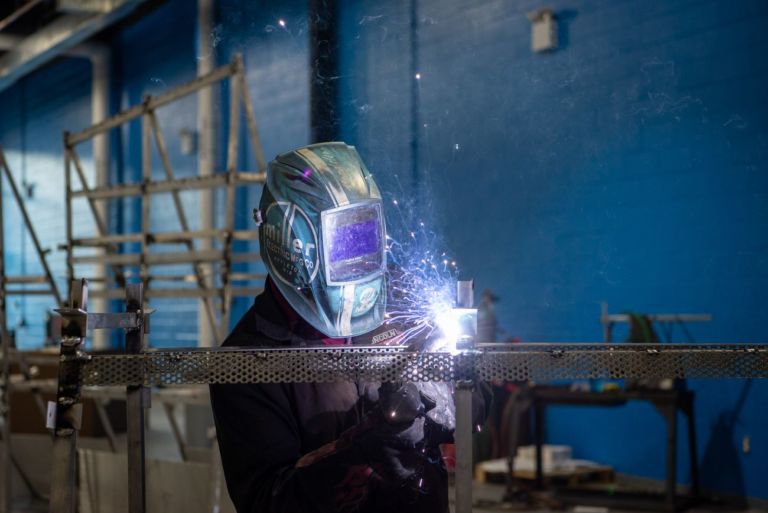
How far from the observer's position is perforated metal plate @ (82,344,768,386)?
5.37 feet

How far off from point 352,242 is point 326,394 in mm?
324

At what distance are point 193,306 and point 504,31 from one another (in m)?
6.36

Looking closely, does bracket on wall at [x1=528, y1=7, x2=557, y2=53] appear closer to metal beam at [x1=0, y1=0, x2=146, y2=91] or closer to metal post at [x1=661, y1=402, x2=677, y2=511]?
metal post at [x1=661, y1=402, x2=677, y2=511]

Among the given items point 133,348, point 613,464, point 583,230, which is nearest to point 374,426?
point 133,348

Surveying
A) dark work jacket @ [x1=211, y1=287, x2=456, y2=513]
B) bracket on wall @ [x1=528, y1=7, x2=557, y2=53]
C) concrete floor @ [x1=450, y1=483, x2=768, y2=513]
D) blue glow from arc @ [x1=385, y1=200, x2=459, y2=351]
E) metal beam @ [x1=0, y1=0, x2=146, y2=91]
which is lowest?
concrete floor @ [x1=450, y1=483, x2=768, y2=513]

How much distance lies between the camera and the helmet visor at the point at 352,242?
6.28ft

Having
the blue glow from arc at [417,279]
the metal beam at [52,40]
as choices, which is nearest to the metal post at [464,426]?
the blue glow from arc at [417,279]

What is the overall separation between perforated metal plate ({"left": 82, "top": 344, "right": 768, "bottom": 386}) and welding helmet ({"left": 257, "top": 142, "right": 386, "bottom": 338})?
0.83 ft

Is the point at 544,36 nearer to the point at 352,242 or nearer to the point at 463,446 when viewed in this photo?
the point at 352,242

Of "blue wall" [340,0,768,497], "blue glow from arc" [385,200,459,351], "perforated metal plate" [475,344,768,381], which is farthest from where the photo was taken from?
"blue wall" [340,0,768,497]

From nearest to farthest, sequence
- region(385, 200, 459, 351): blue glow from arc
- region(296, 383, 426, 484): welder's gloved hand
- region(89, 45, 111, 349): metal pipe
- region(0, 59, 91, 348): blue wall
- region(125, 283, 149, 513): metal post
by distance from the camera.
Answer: region(296, 383, 426, 484): welder's gloved hand
region(125, 283, 149, 513): metal post
region(385, 200, 459, 351): blue glow from arc
region(89, 45, 111, 349): metal pipe
region(0, 59, 91, 348): blue wall

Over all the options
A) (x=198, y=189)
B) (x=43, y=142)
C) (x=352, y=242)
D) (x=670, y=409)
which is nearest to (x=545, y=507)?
(x=670, y=409)

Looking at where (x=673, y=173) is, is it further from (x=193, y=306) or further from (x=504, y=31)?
(x=193, y=306)

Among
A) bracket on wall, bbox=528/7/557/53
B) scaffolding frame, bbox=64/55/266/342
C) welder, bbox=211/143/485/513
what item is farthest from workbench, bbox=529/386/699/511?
welder, bbox=211/143/485/513
